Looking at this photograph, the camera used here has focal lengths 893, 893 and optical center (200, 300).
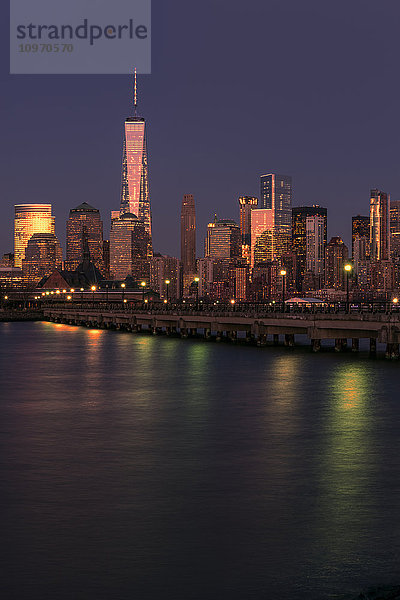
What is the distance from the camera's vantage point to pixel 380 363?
3406 inches

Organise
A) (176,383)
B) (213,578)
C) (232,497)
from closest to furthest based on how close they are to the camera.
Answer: (213,578), (232,497), (176,383)

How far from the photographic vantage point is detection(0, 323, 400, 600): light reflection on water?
21688 millimetres

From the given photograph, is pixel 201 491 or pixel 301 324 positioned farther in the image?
pixel 301 324

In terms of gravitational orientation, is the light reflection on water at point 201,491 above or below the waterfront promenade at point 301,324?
below

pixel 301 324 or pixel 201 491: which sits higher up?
pixel 301 324

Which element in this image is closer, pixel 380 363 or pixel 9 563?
pixel 9 563

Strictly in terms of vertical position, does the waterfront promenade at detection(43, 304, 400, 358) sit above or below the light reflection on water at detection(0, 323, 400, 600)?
above

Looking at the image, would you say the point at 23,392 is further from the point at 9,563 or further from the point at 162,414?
the point at 9,563

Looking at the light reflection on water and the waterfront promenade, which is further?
the waterfront promenade

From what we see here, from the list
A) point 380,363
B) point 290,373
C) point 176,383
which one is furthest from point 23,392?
point 380,363

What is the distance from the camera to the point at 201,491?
30859mm

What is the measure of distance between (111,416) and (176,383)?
2134 cm

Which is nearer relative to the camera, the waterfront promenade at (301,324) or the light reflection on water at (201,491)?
the light reflection on water at (201,491)

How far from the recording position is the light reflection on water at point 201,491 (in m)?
21.7
